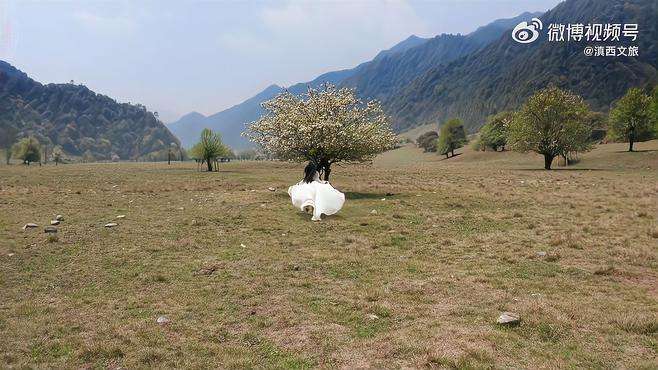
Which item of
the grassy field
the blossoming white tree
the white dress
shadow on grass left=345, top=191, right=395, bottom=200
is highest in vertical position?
the blossoming white tree

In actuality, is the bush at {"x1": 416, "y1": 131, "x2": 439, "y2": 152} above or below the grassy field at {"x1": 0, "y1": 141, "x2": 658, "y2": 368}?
above

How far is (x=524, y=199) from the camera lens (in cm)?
2909

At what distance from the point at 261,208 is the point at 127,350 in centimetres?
1726

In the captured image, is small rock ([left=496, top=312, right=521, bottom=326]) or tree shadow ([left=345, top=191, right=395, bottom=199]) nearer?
small rock ([left=496, top=312, right=521, bottom=326])

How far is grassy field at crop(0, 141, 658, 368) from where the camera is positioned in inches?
315

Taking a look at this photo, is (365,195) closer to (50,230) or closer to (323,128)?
(323,128)

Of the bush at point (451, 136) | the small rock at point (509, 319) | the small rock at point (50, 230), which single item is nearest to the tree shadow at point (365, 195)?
the small rock at point (50, 230)

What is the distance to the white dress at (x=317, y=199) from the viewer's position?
73.6 ft

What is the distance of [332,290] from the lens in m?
11.4

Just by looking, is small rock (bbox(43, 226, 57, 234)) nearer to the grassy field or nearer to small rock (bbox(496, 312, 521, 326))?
the grassy field

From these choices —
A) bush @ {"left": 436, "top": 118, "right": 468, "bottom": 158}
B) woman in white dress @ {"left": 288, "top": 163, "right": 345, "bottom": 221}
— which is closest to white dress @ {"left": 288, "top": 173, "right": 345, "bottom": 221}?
woman in white dress @ {"left": 288, "top": 163, "right": 345, "bottom": 221}

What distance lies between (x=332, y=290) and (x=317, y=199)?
450 inches

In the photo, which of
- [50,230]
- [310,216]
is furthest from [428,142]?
[50,230]

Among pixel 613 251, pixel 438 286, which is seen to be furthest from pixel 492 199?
pixel 438 286
